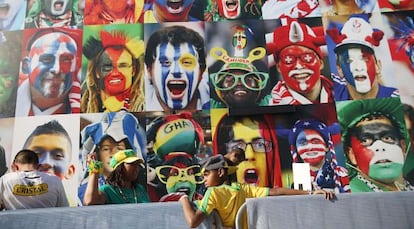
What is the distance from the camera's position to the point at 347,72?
18.8ft

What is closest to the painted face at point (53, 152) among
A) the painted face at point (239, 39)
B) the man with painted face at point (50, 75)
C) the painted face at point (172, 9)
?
the man with painted face at point (50, 75)

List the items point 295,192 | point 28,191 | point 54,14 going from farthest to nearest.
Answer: point 54,14
point 28,191
point 295,192

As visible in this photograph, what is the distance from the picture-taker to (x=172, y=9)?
239 inches

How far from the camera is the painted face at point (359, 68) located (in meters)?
5.66

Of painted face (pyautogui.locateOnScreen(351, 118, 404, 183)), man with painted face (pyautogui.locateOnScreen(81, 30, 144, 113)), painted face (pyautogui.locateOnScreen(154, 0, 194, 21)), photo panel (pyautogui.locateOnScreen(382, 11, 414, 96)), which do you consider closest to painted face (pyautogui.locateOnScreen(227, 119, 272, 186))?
painted face (pyautogui.locateOnScreen(351, 118, 404, 183))

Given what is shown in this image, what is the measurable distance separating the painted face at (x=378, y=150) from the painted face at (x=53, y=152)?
3.19 metres

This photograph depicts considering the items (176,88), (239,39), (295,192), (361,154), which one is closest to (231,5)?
(239,39)

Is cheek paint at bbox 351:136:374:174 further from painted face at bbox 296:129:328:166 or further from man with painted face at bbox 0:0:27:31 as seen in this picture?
man with painted face at bbox 0:0:27:31

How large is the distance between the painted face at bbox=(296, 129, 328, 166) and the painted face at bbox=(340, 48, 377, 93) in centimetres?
83

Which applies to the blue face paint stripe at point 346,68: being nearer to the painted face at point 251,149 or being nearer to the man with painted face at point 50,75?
the painted face at point 251,149

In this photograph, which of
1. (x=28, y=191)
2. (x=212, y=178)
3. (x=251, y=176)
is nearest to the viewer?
(x=212, y=178)

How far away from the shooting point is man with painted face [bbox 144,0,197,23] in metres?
6.00

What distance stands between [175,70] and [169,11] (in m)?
0.86

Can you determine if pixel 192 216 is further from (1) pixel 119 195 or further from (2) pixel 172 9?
(2) pixel 172 9
